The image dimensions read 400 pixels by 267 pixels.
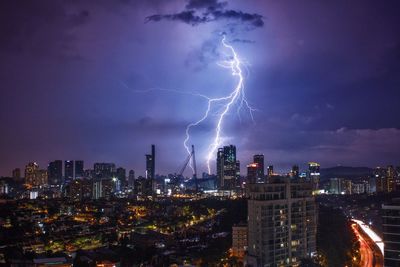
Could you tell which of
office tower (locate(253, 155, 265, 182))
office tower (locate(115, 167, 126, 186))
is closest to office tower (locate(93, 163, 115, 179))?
office tower (locate(115, 167, 126, 186))

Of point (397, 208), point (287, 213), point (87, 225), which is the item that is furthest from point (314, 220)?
point (87, 225)

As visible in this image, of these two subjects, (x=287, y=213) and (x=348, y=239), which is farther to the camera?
(x=348, y=239)

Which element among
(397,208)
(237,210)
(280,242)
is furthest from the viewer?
(237,210)

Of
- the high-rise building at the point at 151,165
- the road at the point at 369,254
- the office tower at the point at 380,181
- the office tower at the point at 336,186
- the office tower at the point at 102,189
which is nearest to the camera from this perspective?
the road at the point at 369,254

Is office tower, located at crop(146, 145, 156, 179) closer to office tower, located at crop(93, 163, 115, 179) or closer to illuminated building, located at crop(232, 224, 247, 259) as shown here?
office tower, located at crop(93, 163, 115, 179)

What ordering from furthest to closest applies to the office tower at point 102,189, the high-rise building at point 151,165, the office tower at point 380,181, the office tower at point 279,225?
the high-rise building at point 151,165 → the office tower at point 102,189 → the office tower at point 380,181 → the office tower at point 279,225

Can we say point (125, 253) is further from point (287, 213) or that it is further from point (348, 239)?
point (348, 239)

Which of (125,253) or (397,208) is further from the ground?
(397,208)

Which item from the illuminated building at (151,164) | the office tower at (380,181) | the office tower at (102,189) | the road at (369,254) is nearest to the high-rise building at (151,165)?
the illuminated building at (151,164)

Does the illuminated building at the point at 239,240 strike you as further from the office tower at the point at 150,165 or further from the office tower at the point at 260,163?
the office tower at the point at 150,165
